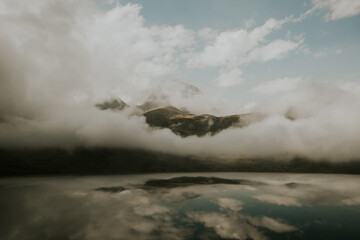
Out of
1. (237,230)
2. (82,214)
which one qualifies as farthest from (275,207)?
(82,214)

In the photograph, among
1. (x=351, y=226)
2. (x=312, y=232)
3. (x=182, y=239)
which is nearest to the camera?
(x=182, y=239)

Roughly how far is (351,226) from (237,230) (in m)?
47.1

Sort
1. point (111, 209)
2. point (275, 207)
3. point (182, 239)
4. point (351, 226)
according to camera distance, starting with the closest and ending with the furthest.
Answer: point (182, 239)
point (351, 226)
point (111, 209)
point (275, 207)

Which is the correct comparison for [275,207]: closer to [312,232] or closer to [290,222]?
[290,222]

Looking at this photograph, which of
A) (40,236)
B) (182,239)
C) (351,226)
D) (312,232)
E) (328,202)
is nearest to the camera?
(182,239)

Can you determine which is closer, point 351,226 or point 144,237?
point 144,237

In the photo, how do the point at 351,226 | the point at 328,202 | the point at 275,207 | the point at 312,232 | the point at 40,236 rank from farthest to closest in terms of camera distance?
1. the point at 328,202
2. the point at 275,207
3. the point at 351,226
4. the point at 312,232
5. the point at 40,236

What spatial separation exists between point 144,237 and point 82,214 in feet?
147

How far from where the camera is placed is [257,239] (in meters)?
62.4

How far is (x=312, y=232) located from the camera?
7200 cm

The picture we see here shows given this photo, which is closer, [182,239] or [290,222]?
[182,239]

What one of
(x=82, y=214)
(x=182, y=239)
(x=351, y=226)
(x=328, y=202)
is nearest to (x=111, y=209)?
(x=82, y=214)

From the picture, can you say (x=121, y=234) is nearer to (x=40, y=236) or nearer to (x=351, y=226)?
(x=40, y=236)

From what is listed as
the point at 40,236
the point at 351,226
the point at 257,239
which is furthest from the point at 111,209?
the point at 351,226
